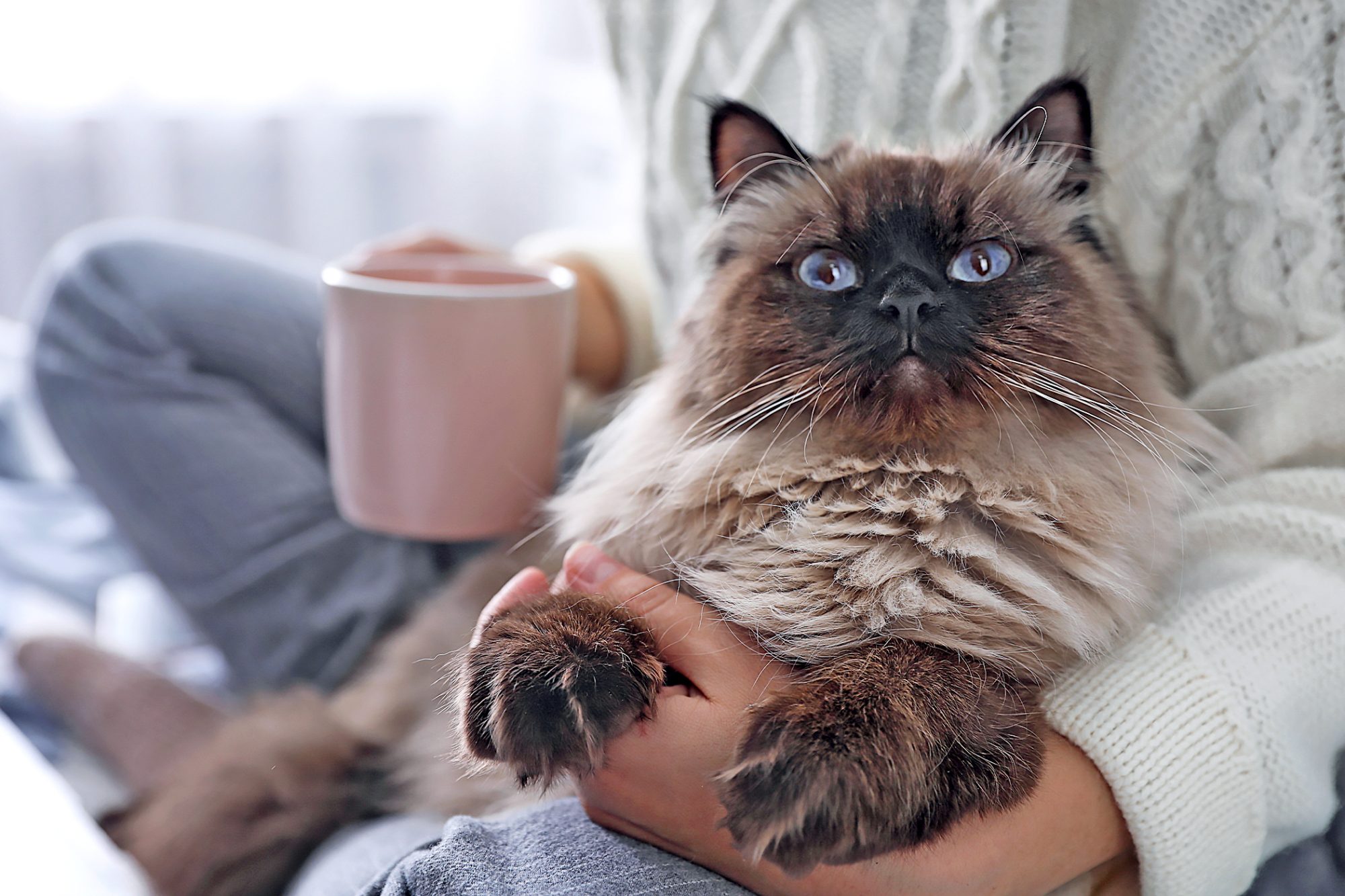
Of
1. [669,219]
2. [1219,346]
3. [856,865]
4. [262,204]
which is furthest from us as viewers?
[262,204]

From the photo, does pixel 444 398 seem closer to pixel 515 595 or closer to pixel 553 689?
pixel 515 595

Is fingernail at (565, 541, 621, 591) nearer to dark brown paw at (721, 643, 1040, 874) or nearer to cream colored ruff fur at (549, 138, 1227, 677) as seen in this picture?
cream colored ruff fur at (549, 138, 1227, 677)

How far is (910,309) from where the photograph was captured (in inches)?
31.2

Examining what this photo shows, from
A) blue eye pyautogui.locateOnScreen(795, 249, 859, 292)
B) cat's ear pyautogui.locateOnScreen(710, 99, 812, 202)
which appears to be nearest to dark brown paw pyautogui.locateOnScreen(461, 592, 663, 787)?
blue eye pyautogui.locateOnScreen(795, 249, 859, 292)

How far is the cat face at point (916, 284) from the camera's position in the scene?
81 centimetres

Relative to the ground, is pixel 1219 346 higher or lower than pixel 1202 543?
higher

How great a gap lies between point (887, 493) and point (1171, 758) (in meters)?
0.31

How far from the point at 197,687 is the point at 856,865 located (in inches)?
44.0

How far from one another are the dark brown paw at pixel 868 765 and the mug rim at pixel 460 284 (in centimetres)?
50

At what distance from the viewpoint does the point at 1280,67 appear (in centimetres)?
97

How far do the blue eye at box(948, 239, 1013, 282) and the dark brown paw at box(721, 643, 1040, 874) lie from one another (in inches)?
13.5

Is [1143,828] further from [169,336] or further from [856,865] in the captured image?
[169,336]

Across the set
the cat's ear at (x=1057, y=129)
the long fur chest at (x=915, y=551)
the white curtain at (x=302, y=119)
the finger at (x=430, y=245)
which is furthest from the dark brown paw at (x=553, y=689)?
the white curtain at (x=302, y=119)

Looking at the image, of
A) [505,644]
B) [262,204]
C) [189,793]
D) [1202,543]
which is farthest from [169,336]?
[262,204]
